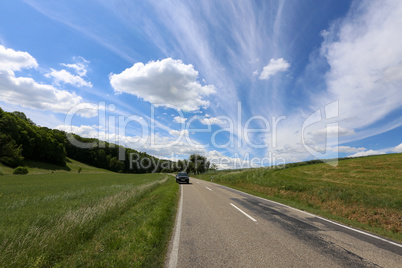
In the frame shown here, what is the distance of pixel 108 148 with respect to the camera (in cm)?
11719

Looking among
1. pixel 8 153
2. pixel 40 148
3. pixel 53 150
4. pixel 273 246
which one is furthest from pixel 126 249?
pixel 53 150

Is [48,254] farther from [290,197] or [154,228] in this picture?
[290,197]

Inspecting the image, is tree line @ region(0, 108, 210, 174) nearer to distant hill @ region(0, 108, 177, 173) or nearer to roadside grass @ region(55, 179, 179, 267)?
distant hill @ region(0, 108, 177, 173)

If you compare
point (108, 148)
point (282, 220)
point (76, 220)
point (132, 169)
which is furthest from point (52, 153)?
point (282, 220)

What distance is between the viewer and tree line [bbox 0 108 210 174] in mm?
46531

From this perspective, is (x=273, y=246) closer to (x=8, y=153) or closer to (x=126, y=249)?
(x=126, y=249)

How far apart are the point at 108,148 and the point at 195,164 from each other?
227 feet

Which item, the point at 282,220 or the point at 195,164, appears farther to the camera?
the point at 195,164

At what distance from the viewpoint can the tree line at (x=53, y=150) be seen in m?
46.5

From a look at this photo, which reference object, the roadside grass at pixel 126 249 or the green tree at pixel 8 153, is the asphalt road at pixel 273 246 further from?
the green tree at pixel 8 153

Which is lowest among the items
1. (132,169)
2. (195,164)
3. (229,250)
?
(132,169)

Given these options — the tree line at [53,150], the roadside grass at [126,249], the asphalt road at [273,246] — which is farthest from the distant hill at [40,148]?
the asphalt road at [273,246]

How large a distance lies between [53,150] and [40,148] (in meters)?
4.74

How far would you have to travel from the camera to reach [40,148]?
63.3m
